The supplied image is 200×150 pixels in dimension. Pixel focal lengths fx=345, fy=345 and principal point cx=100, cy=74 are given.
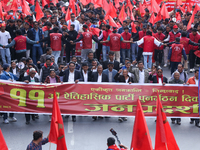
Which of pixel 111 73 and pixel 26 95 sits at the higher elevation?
pixel 111 73

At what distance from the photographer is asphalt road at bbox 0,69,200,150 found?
895 centimetres

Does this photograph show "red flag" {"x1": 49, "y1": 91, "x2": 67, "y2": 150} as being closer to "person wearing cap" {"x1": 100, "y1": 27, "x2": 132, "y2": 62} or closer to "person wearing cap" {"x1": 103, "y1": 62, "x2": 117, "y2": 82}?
"person wearing cap" {"x1": 103, "y1": 62, "x2": 117, "y2": 82}

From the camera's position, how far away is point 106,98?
9.80m

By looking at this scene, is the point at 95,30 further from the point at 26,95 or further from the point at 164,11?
the point at 26,95

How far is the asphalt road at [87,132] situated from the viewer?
352 inches

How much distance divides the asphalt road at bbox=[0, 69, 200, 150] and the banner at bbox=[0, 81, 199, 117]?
1.56 ft

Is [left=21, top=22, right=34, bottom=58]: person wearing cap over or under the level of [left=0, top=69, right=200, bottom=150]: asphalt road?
over

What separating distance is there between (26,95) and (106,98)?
7.39 ft

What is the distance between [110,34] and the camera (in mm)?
13867

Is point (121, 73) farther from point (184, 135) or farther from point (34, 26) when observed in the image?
point (34, 26)

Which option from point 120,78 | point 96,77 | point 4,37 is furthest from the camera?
point 4,37

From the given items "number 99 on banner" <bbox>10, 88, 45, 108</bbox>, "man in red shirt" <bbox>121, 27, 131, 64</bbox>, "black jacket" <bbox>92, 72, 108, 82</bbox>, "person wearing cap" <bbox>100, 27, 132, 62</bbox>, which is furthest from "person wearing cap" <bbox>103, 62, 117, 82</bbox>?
"man in red shirt" <bbox>121, 27, 131, 64</bbox>

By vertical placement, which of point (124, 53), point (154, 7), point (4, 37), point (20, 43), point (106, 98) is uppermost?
point (154, 7)

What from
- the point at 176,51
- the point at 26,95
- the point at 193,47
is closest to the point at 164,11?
the point at 193,47
